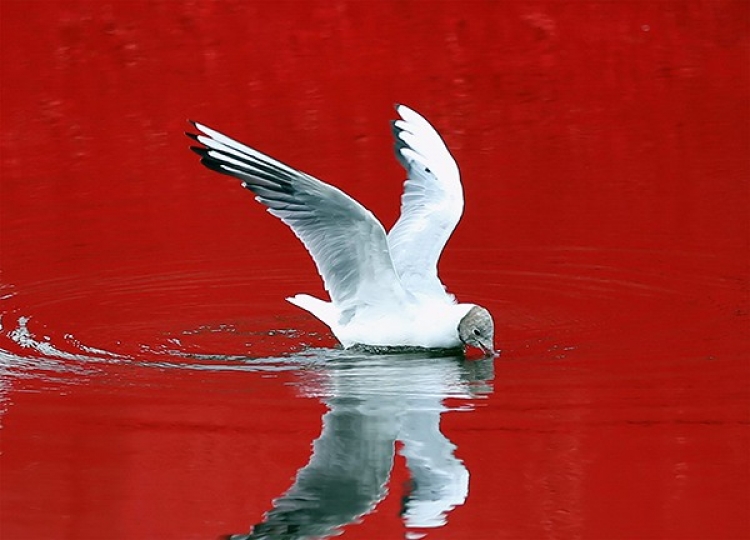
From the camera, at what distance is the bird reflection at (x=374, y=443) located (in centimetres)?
602

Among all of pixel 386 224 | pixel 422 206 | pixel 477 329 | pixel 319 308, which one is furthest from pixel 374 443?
pixel 386 224

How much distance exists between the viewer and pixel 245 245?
1014 centimetres

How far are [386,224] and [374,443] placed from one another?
376cm

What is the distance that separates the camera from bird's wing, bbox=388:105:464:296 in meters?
8.37

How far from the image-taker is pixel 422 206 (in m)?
8.83

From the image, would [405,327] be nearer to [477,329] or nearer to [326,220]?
[477,329]

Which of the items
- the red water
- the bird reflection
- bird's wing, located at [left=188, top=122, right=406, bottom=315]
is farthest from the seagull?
the red water

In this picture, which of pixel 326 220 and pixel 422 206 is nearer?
pixel 326 220

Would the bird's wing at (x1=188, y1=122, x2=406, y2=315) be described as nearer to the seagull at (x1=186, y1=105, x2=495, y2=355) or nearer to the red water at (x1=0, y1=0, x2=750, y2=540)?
the seagull at (x1=186, y1=105, x2=495, y2=355)

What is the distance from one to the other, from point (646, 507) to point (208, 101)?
7458 millimetres

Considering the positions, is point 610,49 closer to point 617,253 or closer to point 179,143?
point 179,143

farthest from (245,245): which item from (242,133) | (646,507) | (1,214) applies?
(646,507)

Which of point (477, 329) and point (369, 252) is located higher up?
point (369, 252)

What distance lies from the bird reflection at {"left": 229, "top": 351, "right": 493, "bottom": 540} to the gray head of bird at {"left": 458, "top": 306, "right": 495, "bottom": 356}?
0.32ft
